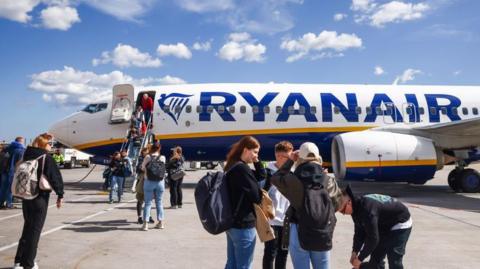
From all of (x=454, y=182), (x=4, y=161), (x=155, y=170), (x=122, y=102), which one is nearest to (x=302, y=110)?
(x=454, y=182)

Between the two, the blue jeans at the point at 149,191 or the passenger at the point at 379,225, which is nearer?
the passenger at the point at 379,225

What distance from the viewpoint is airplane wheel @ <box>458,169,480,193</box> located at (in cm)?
1452

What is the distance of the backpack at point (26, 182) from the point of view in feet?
16.5

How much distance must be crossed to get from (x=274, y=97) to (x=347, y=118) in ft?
9.73

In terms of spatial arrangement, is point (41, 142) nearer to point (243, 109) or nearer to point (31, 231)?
point (31, 231)

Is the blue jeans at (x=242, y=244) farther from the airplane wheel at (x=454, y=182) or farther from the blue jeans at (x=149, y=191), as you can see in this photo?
the airplane wheel at (x=454, y=182)

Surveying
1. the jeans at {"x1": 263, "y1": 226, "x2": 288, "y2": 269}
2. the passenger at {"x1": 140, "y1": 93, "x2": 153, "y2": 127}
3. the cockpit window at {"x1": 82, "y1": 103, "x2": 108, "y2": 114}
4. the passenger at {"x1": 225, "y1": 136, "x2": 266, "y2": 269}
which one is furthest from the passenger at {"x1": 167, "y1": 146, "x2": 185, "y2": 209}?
the passenger at {"x1": 225, "y1": 136, "x2": 266, "y2": 269}

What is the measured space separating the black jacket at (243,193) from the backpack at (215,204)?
0.04 metres

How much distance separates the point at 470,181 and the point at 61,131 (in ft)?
51.0

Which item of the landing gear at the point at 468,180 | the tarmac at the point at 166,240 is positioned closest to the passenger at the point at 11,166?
the tarmac at the point at 166,240

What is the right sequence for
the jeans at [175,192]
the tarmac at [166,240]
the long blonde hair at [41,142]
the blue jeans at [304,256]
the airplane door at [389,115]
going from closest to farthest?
the blue jeans at [304,256], the long blonde hair at [41,142], the tarmac at [166,240], the jeans at [175,192], the airplane door at [389,115]

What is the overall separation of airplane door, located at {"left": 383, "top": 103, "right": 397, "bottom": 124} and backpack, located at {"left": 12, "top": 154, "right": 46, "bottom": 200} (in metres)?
13.4

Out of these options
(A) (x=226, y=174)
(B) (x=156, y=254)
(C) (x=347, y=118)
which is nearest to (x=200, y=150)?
(C) (x=347, y=118)

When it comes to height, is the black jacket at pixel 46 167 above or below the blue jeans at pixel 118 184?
above
